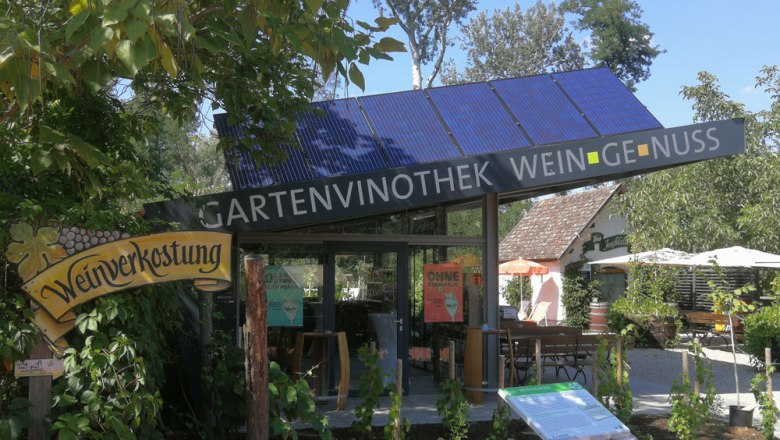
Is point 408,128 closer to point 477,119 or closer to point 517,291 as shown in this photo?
point 477,119

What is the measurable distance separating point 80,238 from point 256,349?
1507mm

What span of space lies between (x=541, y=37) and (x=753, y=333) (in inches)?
1130

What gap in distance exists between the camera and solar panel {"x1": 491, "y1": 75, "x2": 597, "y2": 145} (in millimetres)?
9859

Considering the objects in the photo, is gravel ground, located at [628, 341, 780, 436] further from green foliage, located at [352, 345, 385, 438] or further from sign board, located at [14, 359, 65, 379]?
sign board, located at [14, 359, 65, 379]

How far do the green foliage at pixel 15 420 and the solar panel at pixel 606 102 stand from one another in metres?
7.49

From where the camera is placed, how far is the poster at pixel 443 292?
34.9 ft

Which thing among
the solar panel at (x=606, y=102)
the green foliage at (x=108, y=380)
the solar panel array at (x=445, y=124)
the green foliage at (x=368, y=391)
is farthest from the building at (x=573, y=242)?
the green foliage at (x=108, y=380)

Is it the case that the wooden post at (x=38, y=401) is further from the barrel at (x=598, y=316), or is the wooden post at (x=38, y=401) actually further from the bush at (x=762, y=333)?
the barrel at (x=598, y=316)

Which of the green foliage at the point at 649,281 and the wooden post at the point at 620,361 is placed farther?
the green foliage at the point at 649,281

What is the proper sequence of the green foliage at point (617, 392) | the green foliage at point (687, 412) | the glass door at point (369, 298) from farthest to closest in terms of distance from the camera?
the glass door at point (369, 298)
the green foliage at point (617, 392)
the green foliage at point (687, 412)

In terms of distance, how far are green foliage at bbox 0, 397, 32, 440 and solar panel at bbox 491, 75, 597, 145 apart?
6.76 meters

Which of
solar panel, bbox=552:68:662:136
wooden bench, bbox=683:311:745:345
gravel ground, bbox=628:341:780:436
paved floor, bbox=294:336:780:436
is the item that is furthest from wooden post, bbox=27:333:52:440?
wooden bench, bbox=683:311:745:345

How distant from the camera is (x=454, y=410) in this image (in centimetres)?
738

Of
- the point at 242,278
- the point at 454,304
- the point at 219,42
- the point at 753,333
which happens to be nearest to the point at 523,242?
the point at 753,333
